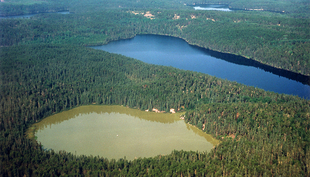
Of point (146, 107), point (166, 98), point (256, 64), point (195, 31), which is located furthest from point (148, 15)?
point (146, 107)

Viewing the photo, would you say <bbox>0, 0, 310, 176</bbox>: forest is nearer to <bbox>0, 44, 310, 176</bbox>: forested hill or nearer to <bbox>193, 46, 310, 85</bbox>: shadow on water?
<bbox>0, 44, 310, 176</bbox>: forested hill

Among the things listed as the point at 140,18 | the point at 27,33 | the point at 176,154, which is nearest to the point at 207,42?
the point at 140,18

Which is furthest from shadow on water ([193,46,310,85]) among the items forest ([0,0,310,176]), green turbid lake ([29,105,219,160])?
green turbid lake ([29,105,219,160])

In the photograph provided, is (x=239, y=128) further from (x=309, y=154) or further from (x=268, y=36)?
(x=268, y=36)

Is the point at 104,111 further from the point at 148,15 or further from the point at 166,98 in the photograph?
the point at 148,15

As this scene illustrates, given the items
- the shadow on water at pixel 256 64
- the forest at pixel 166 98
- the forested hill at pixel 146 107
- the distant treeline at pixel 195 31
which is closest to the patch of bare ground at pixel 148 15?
the distant treeline at pixel 195 31

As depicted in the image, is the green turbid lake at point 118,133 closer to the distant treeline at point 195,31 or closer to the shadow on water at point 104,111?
the shadow on water at point 104,111
